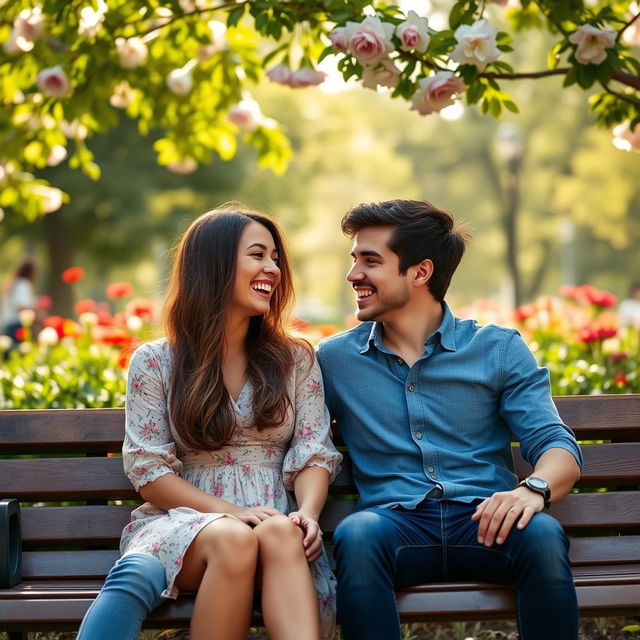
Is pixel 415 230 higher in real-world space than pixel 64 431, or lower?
higher

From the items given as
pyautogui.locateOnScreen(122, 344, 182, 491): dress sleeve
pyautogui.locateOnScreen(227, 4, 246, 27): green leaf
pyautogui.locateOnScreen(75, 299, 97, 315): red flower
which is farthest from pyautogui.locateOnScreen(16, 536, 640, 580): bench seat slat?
pyautogui.locateOnScreen(75, 299, 97, 315): red flower

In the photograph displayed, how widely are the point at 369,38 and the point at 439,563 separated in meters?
1.89

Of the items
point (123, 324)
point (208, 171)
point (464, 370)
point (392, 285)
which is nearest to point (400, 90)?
point (392, 285)

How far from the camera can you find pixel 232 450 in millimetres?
3652

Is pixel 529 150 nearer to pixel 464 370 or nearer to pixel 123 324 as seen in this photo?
pixel 123 324

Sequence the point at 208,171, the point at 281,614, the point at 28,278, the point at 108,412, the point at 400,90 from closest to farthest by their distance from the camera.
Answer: the point at 281,614
the point at 108,412
the point at 400,90
the point at 28,278
the point at 208,171

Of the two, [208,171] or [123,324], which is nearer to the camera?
[123,324]

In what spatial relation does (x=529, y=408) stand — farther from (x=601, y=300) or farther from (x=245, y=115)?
(x=601, y=300)

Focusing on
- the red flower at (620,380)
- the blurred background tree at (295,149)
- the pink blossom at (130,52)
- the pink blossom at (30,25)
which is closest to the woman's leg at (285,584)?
the blurred background tree at (295,149)

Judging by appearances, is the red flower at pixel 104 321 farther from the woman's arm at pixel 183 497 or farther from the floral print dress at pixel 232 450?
the woman's arm at pixel 183 497

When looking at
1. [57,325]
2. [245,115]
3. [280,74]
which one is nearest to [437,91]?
[280,74]

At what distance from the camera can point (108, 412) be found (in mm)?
3939

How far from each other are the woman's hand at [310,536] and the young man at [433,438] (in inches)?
3.2

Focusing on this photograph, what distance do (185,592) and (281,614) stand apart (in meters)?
0.35
